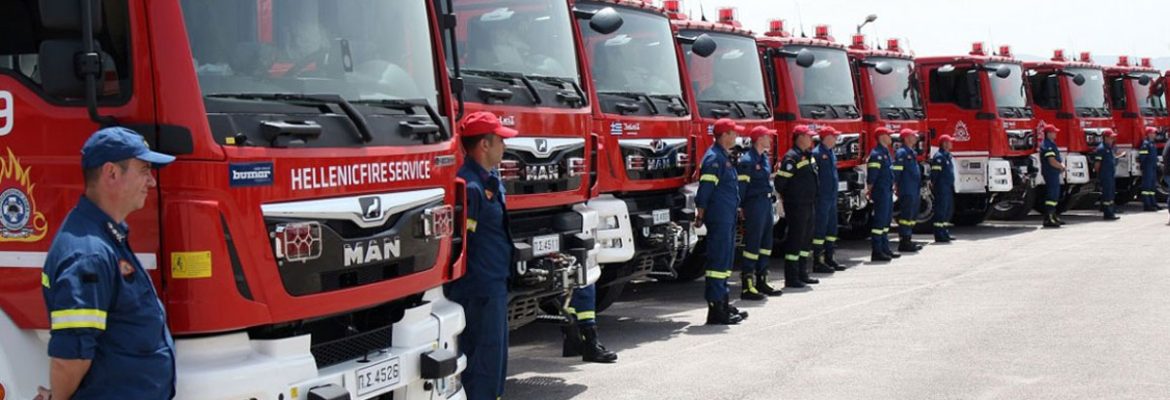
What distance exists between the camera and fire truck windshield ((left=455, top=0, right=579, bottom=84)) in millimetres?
7363

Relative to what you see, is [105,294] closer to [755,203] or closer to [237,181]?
[237,181]

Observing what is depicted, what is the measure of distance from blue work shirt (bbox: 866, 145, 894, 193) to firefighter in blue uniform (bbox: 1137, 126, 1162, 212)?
28.7 feet

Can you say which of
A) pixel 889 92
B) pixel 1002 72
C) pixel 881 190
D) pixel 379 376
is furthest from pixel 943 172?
pixel 379 376

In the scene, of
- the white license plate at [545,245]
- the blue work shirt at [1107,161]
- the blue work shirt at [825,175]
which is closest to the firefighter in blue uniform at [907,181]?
the blue work shirt at [825,175]

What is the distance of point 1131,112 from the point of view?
22.8 m

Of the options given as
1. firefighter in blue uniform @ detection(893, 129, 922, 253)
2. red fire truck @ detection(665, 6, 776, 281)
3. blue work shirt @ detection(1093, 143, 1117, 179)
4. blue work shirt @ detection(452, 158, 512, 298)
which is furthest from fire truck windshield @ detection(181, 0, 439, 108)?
blue work shirt @ detection(1093, 143, 1117, 179)

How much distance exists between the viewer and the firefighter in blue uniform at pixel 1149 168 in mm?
21344

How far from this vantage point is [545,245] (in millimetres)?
7387

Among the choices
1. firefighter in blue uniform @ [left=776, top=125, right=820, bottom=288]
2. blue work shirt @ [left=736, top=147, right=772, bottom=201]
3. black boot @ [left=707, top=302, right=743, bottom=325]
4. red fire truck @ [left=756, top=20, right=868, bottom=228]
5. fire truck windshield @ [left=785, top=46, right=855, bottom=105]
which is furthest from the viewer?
fire truck windshield @ [left=785, top=46, right=855, bottom=105]

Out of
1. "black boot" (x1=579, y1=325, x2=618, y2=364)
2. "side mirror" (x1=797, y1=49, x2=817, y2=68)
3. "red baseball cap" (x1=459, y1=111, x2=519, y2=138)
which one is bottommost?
"black boot" (x1=579, y1=325, x2=618, y2=364)

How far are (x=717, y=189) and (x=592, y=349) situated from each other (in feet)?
6.47

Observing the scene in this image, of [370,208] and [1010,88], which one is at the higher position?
[1010,88]

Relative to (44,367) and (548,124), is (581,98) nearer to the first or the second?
(548,124)

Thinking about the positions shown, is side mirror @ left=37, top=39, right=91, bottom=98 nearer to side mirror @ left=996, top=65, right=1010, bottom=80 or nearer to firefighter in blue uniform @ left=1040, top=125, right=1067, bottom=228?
side mirror @ left=996, top=65, right=1010, bottom=80
